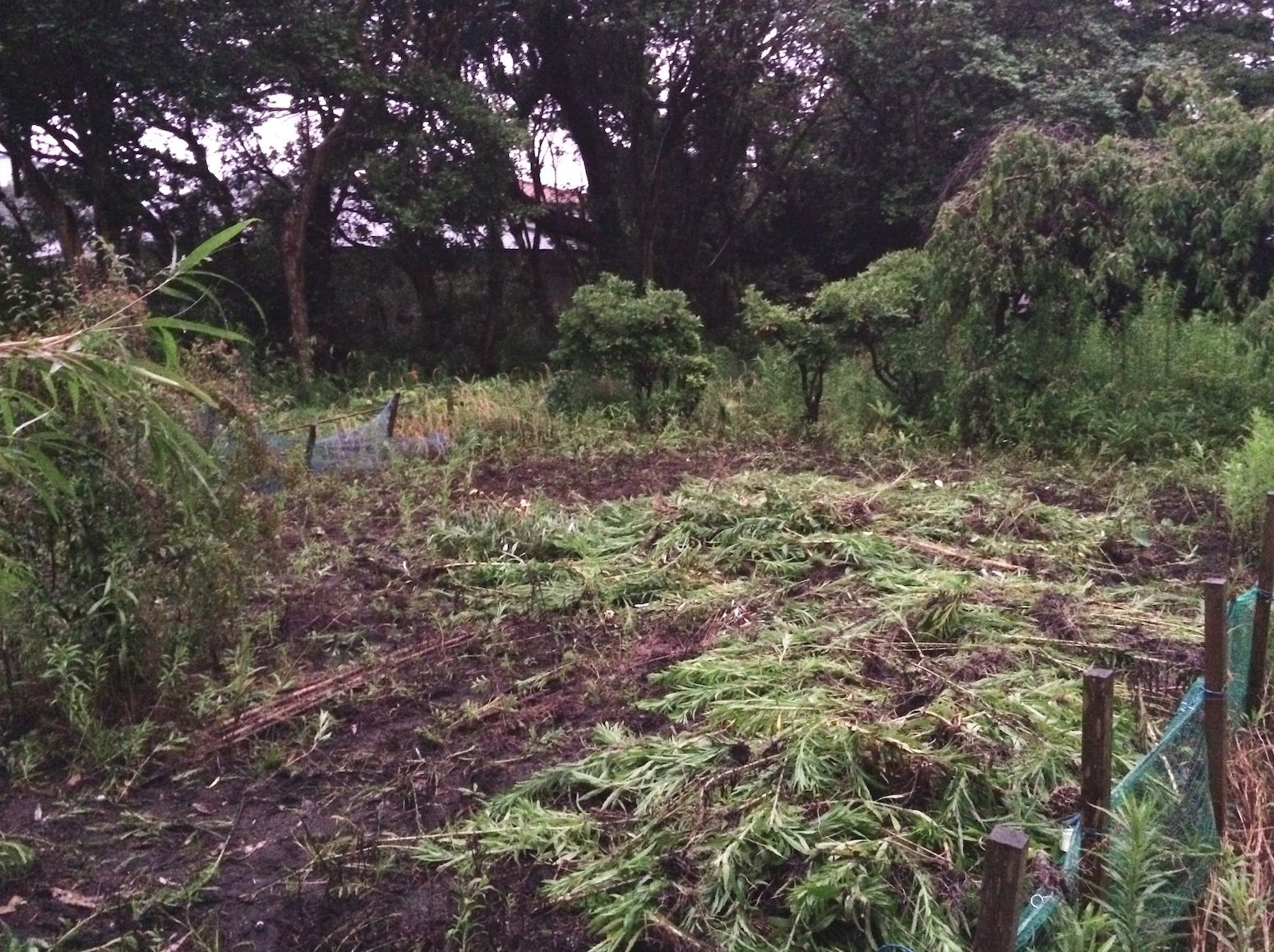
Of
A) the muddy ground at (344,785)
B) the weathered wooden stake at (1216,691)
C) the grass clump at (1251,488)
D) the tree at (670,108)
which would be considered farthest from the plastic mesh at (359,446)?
the tree at (670,108)

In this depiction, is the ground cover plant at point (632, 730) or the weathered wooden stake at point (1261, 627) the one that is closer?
the ground cover plant at point (632, 730)

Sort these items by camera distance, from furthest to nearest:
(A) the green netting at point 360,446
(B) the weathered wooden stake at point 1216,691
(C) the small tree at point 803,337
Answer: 1. (C) the small tree at point 803,337
2. (A) the green netting at point 360,446
3. (B) the weathered wooden stake at point 1216,691

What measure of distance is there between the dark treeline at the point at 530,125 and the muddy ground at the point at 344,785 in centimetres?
623

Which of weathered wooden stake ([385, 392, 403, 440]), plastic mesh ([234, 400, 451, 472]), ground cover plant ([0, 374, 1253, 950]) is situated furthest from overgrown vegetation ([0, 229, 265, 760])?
weathered wooden stake ([385, 392, 403, 440])

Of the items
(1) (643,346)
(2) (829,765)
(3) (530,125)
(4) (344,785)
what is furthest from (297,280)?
(2) (829,765)

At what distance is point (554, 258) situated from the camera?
1468cm

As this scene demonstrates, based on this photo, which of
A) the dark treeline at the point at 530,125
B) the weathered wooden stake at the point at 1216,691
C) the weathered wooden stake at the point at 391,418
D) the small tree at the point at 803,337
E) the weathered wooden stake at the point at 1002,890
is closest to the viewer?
the weathered wooden stake at the point at 1002,890

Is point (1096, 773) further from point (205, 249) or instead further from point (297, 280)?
point (297, 280)

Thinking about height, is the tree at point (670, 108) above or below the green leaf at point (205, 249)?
above

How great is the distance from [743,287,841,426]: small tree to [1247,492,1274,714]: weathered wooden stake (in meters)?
4.50

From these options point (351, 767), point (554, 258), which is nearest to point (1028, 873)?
point (351, 767)

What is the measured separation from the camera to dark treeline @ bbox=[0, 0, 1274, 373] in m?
10.1

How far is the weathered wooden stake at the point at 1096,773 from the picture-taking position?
2.12m

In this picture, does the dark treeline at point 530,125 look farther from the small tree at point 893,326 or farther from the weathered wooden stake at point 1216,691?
the weathered wooden stake at point 1216,691
